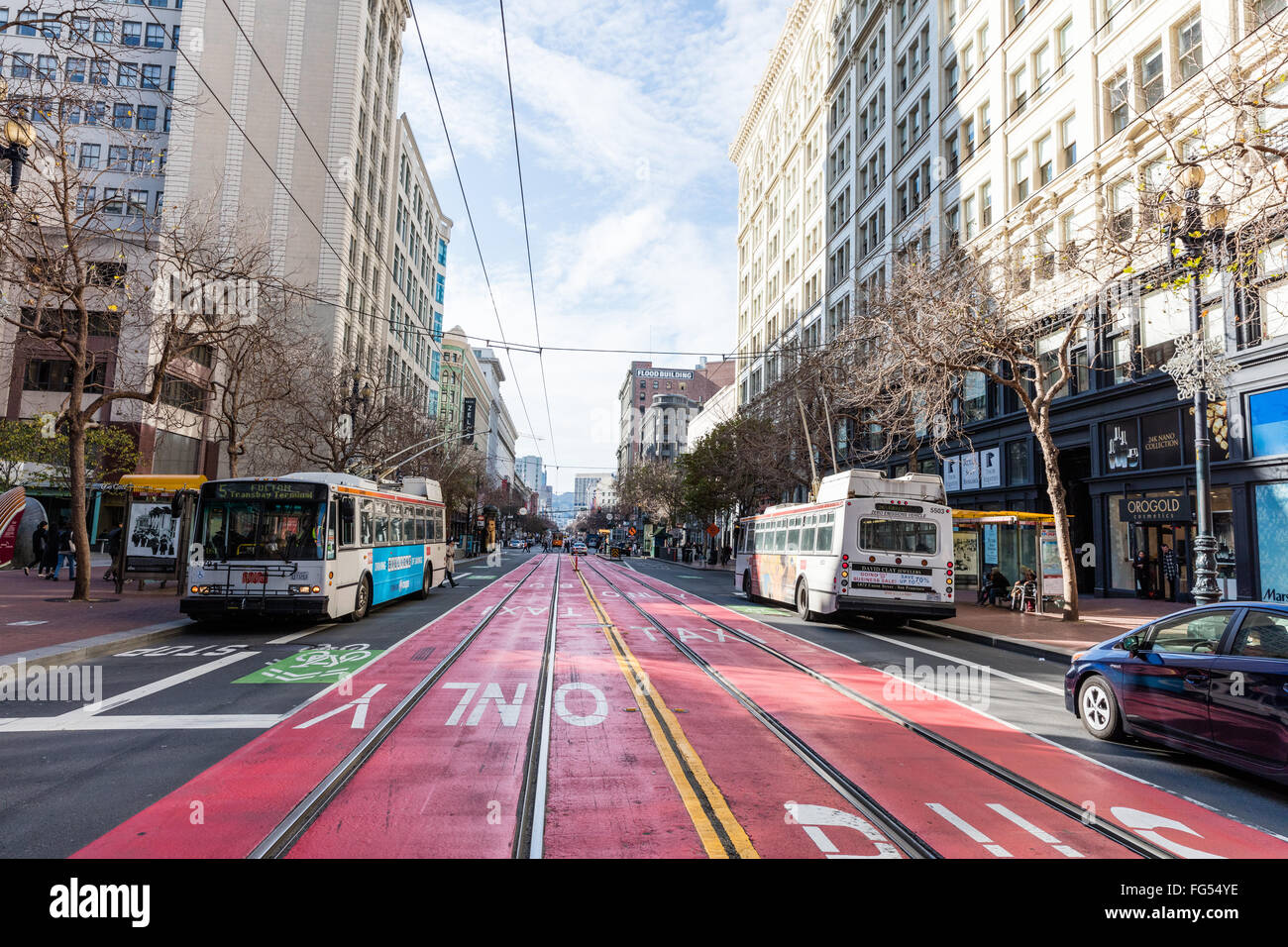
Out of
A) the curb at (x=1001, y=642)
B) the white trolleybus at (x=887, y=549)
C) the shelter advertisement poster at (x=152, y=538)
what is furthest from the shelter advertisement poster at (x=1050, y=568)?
the shelter advertisement poster at (x=152, y=538)

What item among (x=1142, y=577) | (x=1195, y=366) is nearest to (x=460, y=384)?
(x=1142, y=577)

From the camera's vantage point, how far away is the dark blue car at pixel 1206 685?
570 centimetres

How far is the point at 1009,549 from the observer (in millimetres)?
25750

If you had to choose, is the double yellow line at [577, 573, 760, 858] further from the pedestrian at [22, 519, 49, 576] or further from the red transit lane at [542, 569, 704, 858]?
the pedestrian at [22, 519, 49, 576]

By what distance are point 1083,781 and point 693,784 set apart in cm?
322

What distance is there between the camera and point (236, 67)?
4694cm

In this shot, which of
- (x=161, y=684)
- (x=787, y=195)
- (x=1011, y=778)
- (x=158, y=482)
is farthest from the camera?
Result: (x=787, y=195)

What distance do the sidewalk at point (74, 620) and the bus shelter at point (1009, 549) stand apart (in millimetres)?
17818

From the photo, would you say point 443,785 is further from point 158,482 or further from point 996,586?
point 158,482

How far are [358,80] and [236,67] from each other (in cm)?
704

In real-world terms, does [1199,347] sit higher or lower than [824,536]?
higher

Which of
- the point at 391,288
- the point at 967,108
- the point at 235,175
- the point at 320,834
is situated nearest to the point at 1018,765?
the point at 320,834

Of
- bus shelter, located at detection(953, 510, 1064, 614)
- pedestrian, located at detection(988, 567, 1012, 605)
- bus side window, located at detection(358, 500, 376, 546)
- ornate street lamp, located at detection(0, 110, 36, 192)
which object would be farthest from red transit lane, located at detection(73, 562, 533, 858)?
pedestrian, located at detection(988, 567, 1012, 605)

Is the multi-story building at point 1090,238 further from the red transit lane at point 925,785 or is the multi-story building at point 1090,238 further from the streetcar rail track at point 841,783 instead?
the streetcar rail track at point 841,783
